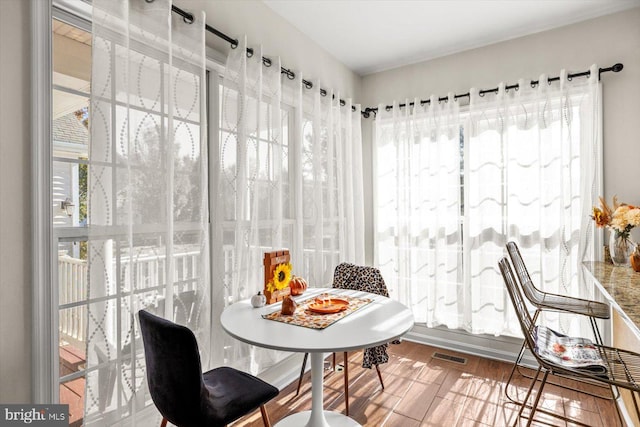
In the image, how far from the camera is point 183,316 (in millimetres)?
1835

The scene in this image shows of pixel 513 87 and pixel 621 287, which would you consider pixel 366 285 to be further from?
pixel 513 87

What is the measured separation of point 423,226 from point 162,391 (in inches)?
102

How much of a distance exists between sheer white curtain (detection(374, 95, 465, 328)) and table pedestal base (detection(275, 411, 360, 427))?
1.51 meters

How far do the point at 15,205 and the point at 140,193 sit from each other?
1.44ft

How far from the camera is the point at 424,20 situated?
108 inches

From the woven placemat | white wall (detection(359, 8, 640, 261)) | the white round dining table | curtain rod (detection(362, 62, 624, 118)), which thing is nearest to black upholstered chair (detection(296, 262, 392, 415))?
the white round dining table

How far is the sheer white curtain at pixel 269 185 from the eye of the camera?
209cm

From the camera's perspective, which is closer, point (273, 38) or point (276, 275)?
point (276, 275)

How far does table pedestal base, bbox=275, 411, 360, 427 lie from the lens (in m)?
2.00

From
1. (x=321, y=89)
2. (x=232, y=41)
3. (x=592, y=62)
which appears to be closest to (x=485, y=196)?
(x=592, y=62)

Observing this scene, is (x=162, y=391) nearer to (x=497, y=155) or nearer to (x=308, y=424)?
(x=308, y=424)

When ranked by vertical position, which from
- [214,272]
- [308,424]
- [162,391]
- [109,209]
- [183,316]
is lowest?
[308,424]

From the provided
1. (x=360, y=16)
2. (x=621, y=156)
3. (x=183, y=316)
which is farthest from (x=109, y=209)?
(x=621, y=156)

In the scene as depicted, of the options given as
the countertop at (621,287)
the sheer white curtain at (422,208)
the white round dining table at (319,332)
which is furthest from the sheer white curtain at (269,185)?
the countertop at (621,287)
